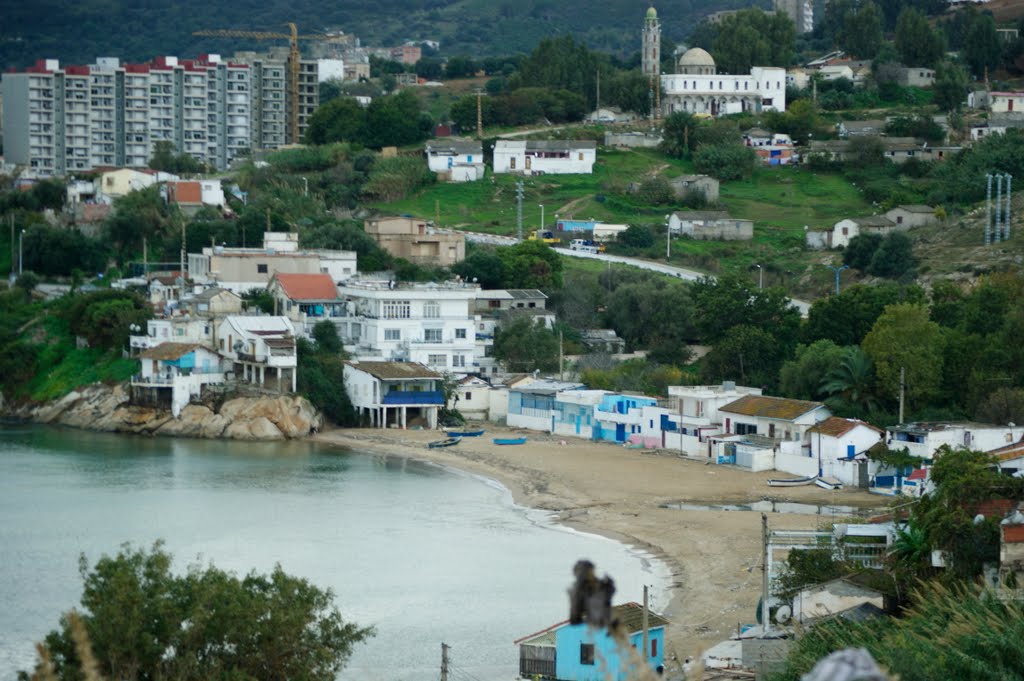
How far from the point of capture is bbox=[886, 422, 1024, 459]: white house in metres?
33.8

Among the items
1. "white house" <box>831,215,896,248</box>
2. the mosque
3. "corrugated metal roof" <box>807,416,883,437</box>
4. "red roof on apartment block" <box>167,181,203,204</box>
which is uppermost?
the mosque

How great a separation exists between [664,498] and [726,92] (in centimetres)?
4655

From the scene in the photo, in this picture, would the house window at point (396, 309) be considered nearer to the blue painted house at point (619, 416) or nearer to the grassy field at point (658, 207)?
the blue painted house at point (619, 416)

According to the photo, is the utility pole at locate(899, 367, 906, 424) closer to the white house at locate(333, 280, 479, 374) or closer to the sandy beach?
the sandy beach

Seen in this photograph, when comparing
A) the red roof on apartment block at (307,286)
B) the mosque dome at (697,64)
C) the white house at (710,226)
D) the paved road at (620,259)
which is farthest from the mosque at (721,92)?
the red roof on apartment block at (307,286)

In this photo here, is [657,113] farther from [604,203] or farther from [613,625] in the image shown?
[613,625]

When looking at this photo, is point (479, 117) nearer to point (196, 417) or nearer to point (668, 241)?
point (668, 241)

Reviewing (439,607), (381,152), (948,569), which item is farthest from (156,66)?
(948,569)

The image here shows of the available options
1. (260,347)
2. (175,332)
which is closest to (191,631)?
(260,347)

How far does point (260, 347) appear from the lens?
45.9 metres

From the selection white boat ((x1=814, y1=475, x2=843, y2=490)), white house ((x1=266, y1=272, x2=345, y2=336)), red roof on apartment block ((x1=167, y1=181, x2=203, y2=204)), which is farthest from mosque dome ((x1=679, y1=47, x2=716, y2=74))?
white boat ((x1=814, y1=475, x2=843, y2=490))

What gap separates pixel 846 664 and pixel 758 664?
46.3 ft

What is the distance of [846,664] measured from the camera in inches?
247

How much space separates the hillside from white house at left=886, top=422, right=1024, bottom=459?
124 meters
